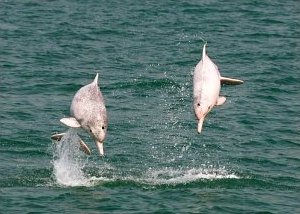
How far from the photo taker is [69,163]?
105 feet

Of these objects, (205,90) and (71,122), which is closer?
(205,90)

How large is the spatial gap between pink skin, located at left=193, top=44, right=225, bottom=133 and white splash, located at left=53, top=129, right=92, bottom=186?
7802mm

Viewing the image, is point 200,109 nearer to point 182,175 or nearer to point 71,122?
point 71,122

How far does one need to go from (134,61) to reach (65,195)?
19789mm

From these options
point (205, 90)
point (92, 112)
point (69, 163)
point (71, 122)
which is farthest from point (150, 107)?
point (205, 90)

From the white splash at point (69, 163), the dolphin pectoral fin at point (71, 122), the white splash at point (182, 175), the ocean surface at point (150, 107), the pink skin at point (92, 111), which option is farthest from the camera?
the white splash at point (182, 175)

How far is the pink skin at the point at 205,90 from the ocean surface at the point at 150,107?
6229mm

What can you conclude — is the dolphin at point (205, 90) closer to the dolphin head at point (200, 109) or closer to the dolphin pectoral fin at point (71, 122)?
the dolphin head at point (200, 109)

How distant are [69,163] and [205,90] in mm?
11422

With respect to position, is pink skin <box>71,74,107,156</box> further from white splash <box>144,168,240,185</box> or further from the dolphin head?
white splash <box>144,168,240,185</box>

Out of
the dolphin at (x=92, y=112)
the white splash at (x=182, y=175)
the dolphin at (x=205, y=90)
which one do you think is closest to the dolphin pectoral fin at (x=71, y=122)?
the dolphin at (x=92, y=112)

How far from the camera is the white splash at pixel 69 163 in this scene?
30216mm

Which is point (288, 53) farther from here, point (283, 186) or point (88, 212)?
point (88, 212)

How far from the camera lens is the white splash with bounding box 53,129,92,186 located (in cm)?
3022
